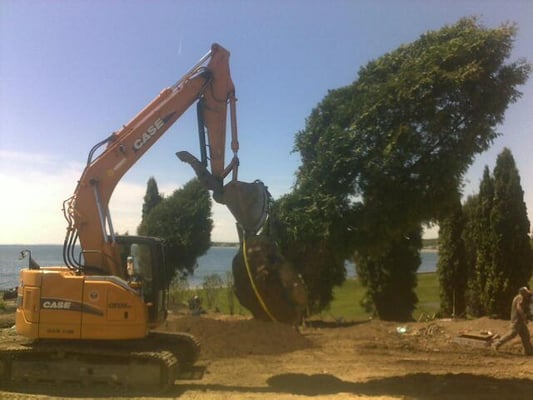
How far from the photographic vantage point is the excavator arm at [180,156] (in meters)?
8.92

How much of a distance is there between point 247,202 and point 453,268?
498 inches

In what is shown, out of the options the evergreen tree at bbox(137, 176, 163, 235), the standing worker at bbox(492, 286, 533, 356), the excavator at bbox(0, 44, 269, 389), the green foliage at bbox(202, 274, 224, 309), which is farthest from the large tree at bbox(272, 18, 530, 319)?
the evergreen tree at bbox(137, 176, 163, 235)

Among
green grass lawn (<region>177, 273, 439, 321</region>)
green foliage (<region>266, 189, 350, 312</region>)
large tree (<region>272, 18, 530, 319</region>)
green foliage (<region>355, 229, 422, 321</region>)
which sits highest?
large tree (<region>272, 18, 530, 319</region>)

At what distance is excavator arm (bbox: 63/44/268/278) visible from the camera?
892cm

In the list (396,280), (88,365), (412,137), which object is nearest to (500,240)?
(396,280)

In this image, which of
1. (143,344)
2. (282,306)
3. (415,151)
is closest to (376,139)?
(415,151)

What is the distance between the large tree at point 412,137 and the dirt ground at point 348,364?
254 centimetres

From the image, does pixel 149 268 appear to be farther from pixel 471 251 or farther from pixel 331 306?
pixel 331 306

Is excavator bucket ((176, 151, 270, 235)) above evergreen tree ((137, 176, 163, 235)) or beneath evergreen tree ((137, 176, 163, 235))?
beneath

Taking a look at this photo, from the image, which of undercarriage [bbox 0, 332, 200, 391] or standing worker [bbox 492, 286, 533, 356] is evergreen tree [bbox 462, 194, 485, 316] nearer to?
standing worker [bbox 492, 286, 533, 356]

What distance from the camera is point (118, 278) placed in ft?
28.2

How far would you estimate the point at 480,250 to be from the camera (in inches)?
713

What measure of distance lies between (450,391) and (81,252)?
667 cm

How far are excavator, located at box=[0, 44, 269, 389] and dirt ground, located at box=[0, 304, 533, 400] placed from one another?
43 cm
